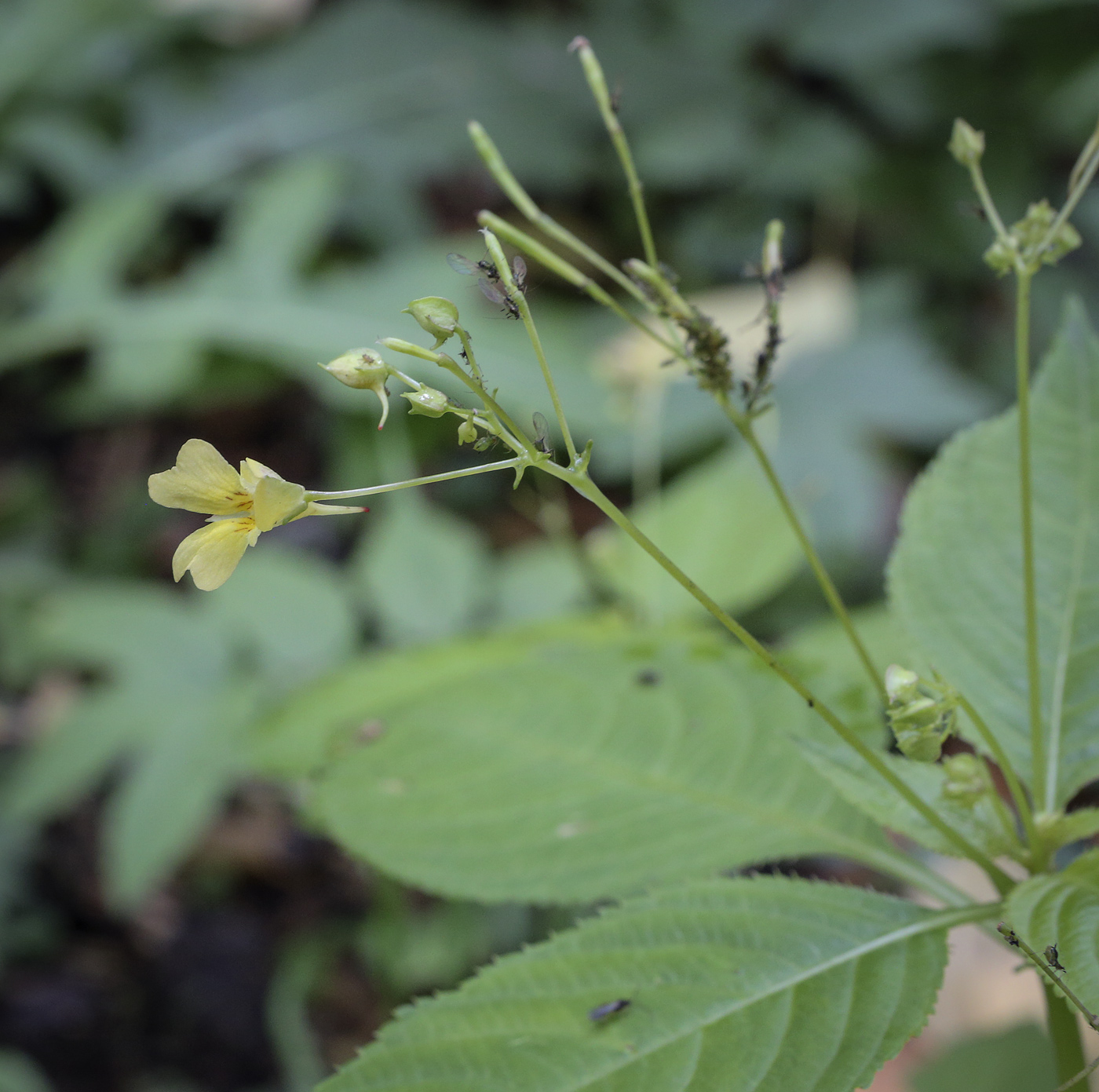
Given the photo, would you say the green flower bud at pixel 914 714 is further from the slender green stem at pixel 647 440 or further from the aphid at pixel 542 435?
the slender green stem at pixel 647 440

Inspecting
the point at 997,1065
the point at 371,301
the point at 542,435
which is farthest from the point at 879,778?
the point at 371,301

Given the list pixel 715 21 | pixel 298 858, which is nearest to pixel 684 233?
pixel 715 21

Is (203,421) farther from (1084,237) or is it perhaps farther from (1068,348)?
(1068,348)

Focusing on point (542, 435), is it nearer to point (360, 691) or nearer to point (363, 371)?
point (363, 371)

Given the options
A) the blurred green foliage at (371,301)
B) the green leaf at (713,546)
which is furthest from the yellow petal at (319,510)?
the blurred green foliage at (371,301)

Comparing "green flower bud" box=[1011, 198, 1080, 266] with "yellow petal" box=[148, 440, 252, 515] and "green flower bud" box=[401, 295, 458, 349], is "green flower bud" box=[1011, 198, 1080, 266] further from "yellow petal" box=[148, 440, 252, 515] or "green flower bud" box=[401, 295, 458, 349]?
→ "yellow petal" box=[148, 440, 252, 515]

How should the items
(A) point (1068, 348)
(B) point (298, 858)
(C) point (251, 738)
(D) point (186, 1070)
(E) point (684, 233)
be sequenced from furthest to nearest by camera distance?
(E) point (684, 233)
(B) point (298, 858)
(D) point (186, 1070)
(C) point (251, 738)
(A) point (1068, 348)
